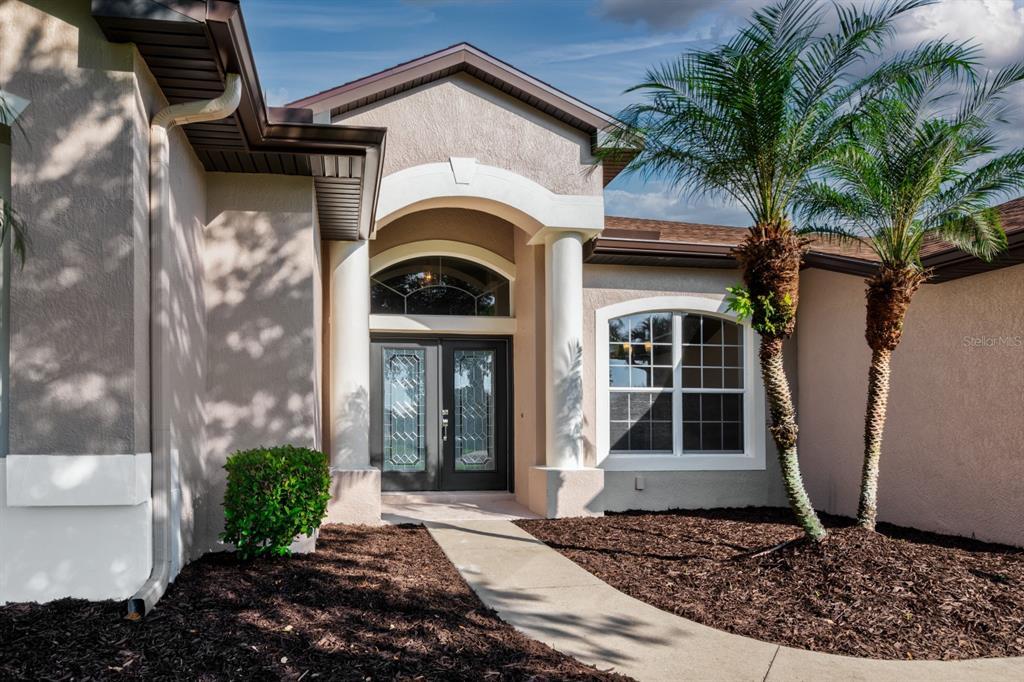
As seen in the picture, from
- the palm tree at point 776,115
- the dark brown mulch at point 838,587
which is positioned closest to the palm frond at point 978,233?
the palm tree at point 776,115

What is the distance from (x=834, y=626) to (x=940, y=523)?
4.96 metres

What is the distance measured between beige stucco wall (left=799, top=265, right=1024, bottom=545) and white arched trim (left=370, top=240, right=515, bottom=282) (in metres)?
4.73

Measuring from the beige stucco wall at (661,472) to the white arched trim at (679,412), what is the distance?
8 cm

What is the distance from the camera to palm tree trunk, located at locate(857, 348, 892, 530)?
30.1ft

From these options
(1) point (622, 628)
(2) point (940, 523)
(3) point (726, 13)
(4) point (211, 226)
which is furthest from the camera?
(2) point (940, 523)

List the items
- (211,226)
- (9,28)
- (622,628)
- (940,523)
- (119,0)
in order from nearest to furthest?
(119,0) → (9,28) → (622,628) → (211,226) → (940,523)

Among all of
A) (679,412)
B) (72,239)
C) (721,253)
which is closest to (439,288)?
(679,412)

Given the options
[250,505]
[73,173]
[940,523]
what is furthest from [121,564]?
[940,523]

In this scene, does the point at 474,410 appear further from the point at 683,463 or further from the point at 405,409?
the point at 683,463

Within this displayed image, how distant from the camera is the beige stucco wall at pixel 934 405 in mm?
9516

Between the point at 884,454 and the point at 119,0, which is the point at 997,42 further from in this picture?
the point at 119,0

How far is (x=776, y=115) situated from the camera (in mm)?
8094

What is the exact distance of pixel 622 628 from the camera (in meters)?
6.29

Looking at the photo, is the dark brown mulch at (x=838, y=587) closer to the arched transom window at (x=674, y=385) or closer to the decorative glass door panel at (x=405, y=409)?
the arched transom window at (x=674, y=385)
